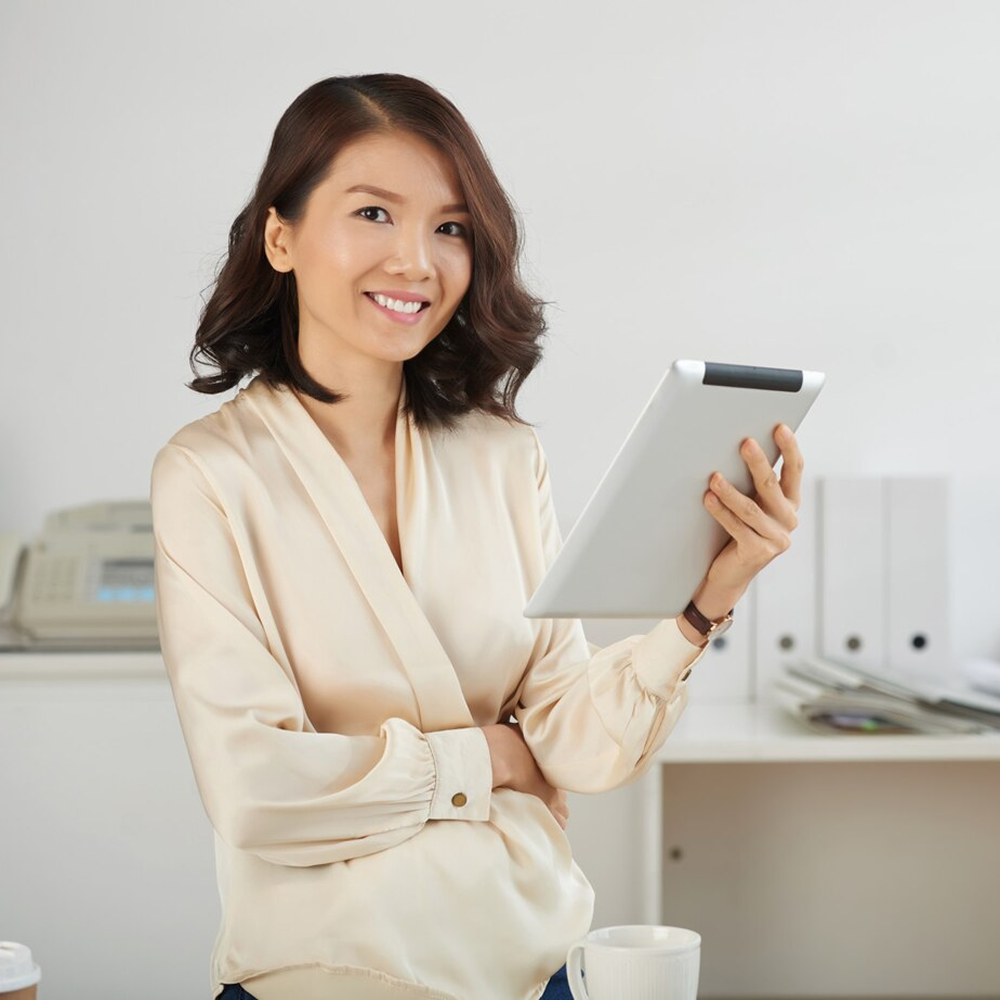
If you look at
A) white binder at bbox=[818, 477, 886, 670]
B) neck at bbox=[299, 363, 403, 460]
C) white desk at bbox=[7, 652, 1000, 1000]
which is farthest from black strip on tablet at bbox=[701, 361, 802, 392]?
white binder at bbox=[818, 477, 886, 670]

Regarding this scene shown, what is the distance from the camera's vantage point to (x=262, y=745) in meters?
1.24

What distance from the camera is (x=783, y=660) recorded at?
2.61 metres

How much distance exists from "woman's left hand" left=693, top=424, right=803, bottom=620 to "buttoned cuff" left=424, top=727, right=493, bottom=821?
0.29m

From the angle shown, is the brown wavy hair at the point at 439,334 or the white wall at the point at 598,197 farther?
the white wall at the point at 598,197

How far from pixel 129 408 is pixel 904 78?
170 centimetres

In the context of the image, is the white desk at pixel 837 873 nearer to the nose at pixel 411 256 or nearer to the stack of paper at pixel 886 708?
the stack of paper at pixel 886 708

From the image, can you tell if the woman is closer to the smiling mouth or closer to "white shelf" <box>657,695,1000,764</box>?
the smiling mouth

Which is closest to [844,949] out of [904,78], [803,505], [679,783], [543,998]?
[679,783]

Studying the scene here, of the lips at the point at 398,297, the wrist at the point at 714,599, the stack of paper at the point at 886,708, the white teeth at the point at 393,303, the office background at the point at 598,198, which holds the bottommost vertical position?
the stack of paper at the point at 886,708

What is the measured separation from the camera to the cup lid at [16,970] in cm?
104

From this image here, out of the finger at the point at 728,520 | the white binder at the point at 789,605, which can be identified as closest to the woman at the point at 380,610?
the finger at the point at 728,520

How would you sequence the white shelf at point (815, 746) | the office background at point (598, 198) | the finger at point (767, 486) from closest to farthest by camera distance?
1. the finger at point (767, 486)
2. the white shelf at point (815, 746)
3. the office background at point (598, 198)

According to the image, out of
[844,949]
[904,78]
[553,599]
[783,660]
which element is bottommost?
[844,949]

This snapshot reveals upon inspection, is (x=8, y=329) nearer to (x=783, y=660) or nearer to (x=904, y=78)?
(x=783, y=660)
